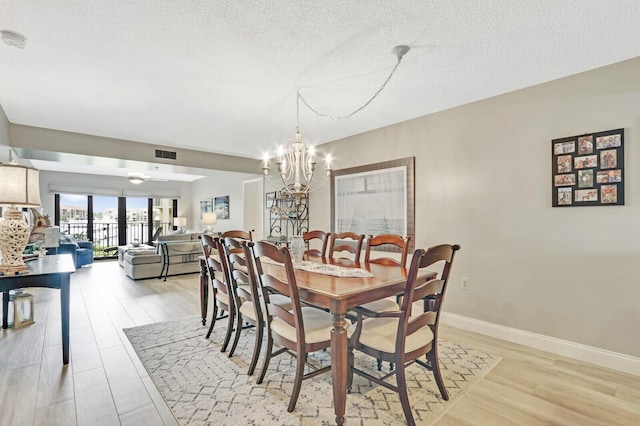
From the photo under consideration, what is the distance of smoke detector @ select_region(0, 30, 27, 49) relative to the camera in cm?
205

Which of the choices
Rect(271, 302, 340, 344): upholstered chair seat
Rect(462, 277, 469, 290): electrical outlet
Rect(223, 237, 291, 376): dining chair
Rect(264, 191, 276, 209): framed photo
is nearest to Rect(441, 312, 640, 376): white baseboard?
Rect(462, 277, 469, 290): electrical outlet

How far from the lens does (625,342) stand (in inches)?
96.5

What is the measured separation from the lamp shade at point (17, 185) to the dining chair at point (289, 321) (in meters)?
1.96

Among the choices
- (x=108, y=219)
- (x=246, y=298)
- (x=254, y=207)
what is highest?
(x=254, y=207)

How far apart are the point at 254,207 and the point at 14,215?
4765 millimetres

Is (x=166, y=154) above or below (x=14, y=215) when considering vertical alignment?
above

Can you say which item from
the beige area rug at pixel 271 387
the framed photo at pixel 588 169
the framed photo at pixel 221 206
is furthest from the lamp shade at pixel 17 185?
the framed photo at pixel 221 206

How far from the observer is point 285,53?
236 cm

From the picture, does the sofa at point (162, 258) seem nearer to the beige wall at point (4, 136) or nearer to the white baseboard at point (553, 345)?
the beige wall at point (4, 136)

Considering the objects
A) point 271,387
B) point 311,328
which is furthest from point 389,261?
point 271,387

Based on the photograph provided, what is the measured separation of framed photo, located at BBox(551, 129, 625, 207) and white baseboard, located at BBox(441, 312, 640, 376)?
4.00 feet

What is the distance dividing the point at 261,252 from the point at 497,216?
2.49m

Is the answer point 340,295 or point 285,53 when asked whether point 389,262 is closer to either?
point 340,295

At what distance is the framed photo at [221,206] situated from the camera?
8602mm
